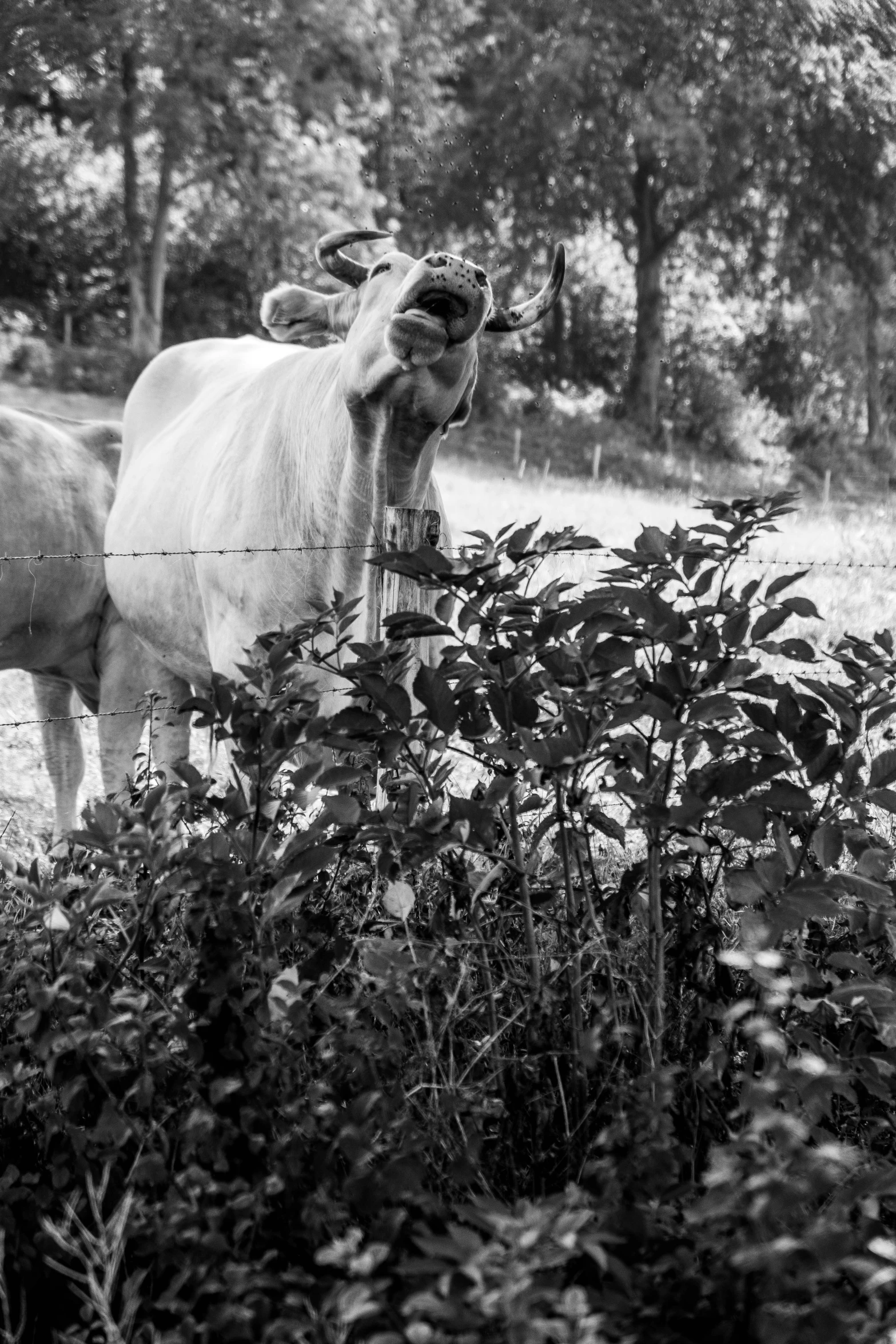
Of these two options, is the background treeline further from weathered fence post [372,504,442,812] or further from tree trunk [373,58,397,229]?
weathered fence post [372,504,442,812]

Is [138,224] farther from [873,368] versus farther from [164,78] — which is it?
[873,368]

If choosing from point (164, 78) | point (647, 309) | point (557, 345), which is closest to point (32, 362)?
point (164, 78)

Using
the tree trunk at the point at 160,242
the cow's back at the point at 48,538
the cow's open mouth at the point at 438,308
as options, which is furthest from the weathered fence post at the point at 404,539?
the tree trunk at the point at 160,242

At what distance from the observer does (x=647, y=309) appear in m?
34.5

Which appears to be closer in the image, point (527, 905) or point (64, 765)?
point (527, 905)

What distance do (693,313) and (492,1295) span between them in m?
38.8

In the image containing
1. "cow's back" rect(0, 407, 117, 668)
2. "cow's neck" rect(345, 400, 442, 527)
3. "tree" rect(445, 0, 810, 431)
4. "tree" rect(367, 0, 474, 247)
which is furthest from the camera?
"tree" rect(445, 0, 810, 431)

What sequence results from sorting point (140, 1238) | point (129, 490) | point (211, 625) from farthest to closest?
point (129, 490), point (211, 625), point (140, 1238)

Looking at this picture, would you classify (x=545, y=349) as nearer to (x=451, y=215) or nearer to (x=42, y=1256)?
(x=451, y=215)

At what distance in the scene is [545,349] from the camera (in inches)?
1486

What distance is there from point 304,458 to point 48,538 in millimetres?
1973

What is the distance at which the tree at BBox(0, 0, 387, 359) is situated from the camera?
87.8 feet

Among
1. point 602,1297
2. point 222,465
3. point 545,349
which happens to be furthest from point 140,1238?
point 545,349

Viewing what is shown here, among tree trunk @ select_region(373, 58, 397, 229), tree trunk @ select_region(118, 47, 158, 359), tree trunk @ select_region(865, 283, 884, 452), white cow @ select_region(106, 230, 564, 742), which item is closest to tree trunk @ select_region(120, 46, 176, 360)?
tree trunk @ select_region(118, 47, 158, 359)
